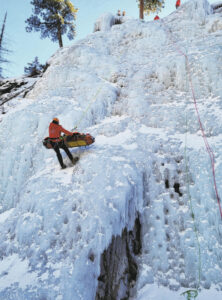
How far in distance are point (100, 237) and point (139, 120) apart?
4.26m

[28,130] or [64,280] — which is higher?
[28,130]

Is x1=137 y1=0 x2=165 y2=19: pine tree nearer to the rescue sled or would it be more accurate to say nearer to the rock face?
the rescue sled

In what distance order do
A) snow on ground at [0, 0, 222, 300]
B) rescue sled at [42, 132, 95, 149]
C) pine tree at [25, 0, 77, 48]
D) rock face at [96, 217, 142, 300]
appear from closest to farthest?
rock face at [96, 217, 142, 300]
snow on ground at [0, 0, 222, 300]
rescue sled at [42, 132, 95, 149]
pine tree at [25, 0, 77, 48]

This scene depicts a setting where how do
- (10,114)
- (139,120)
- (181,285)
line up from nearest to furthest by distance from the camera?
1. (181,285)
2. (139,120)
3. (10,114)

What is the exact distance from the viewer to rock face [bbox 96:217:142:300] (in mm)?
3527

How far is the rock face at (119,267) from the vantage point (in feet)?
11.6

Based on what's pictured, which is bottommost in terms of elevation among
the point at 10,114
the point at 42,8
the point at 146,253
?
the point at 146,253

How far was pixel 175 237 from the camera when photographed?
4.20m

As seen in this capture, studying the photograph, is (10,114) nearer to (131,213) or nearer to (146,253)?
(131,213)

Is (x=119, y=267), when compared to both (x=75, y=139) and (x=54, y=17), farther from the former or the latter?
(x=54, y=17)

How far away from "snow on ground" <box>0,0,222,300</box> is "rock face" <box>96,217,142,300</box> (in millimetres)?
148

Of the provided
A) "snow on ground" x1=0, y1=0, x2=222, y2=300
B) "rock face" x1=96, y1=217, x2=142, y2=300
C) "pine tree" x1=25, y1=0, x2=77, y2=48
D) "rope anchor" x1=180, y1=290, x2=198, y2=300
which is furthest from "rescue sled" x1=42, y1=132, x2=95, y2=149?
"pine tree" x1=25, y1=0, x2=77, y2=48

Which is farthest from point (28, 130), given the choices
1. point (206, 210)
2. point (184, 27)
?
point (184, 27)

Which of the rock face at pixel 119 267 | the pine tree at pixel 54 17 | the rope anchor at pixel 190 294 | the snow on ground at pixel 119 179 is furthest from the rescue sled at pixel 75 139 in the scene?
the pine tree at pixel 54 17
